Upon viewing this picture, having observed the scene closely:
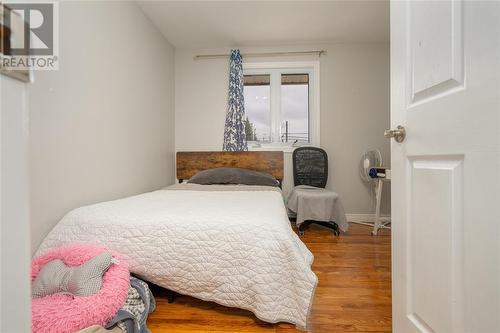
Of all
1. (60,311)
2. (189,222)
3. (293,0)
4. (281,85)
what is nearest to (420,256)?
(189,222)

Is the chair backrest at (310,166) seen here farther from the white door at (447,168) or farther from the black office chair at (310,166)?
the white door at (447,168)

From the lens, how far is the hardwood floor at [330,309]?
3.97 ft

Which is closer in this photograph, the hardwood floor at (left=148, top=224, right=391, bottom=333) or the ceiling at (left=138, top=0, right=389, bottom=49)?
the hardwood floor at (left=148, top=224, right=391, bottom=333)

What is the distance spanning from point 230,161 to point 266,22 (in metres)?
1.80

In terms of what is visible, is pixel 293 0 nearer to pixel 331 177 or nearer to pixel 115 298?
pixel 331 177

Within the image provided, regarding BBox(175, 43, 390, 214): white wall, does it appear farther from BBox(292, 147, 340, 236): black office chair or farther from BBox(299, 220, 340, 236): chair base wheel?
BBox(299, 220, 340, 236): chair base wheel

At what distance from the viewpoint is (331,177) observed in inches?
138

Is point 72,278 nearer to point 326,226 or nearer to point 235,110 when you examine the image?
point 326,226

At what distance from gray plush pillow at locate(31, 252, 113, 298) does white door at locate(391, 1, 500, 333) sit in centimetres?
124

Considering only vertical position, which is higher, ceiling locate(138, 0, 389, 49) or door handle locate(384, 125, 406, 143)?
ceiling locate(138, 0, 389, 49)

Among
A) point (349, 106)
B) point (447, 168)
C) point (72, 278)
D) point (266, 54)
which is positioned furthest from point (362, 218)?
point (72, 278)

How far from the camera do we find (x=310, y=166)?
3.39 metres

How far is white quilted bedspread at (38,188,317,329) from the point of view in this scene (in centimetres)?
117

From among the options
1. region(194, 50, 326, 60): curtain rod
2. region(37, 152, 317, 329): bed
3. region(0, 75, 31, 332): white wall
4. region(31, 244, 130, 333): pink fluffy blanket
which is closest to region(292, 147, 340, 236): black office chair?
region(194, 50, 326, 60): curtain rod
